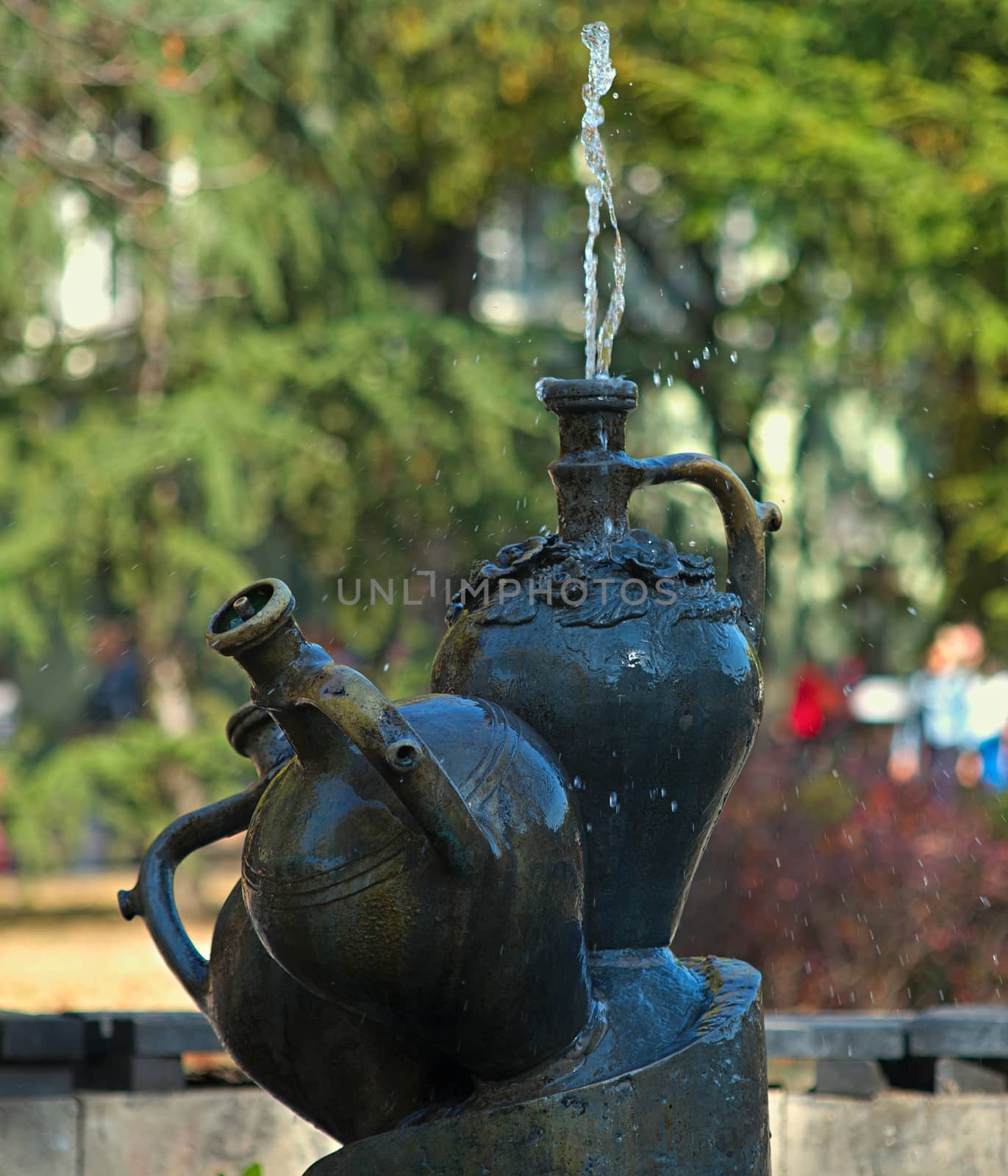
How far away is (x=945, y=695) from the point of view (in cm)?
1023

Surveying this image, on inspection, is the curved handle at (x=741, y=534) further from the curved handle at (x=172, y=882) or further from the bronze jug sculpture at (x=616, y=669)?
the curved handle at (x=172, y=882)

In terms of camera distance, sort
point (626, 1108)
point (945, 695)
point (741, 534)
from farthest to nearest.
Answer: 1. point (945, 695)
2. point (741, 534)
3. point (626, 1108)

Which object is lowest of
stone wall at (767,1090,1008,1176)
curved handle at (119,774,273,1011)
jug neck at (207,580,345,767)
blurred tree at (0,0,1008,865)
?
stone wall at (767,1090,1008,1176)

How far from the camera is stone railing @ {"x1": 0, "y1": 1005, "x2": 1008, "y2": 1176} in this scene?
15.0 ft

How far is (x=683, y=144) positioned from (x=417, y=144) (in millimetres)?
2283

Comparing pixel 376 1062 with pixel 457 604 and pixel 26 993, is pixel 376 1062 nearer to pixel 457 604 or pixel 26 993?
pixel 457 604

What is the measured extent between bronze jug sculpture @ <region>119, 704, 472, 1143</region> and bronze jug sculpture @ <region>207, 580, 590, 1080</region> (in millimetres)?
144

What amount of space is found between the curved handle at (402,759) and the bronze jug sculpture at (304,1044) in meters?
0.38

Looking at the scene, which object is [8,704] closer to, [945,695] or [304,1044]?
[945,695]

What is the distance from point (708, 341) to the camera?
11.8 m

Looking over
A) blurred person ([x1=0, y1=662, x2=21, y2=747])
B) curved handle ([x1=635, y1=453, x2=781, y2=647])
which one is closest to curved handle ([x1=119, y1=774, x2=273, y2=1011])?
curved handle ([x1=635, y1=453, x2=781, y2=647])

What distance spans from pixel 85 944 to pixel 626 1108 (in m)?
7.93

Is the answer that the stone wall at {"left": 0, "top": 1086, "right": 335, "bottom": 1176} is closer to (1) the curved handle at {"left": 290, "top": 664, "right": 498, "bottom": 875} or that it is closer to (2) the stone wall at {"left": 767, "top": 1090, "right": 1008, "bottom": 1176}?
(2) the stone wall at {"left": 767, "top": 1090, "right": 1008, "bottom": 1176}

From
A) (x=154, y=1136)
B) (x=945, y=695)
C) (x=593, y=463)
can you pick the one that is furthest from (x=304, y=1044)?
(x=945, y=695)
